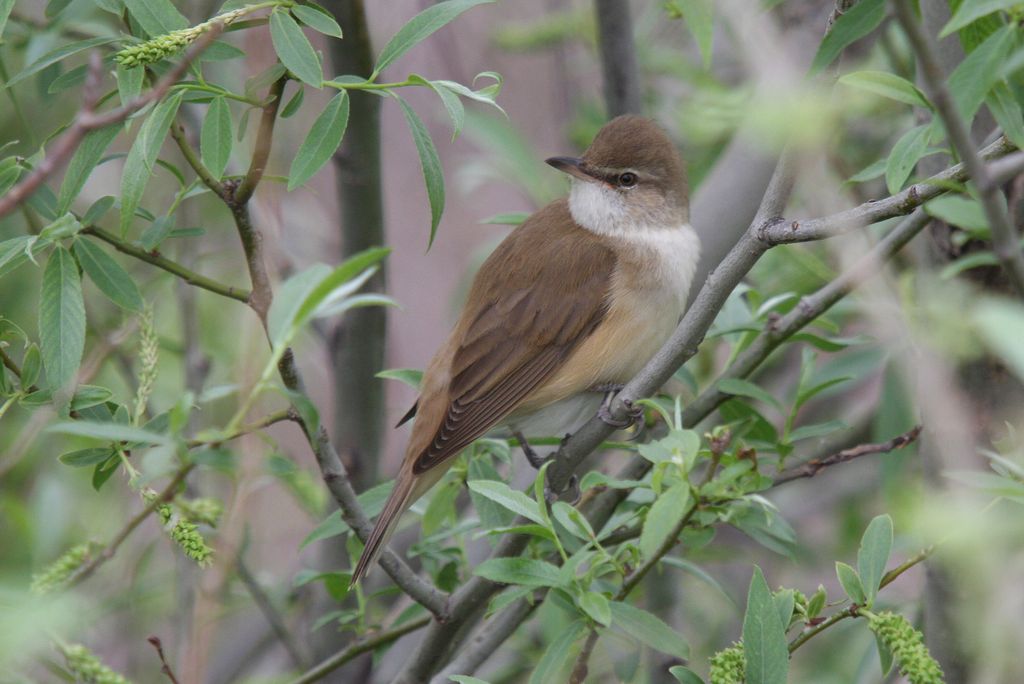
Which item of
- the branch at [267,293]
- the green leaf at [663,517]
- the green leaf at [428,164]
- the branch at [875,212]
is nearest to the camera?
the green leaf at [663,517]

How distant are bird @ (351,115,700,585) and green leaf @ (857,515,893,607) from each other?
1.35 meters

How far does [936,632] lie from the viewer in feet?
8.54

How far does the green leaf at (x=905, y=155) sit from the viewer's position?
205cm

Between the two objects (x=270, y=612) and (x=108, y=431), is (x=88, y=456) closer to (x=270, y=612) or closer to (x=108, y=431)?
(x=108, y=431)

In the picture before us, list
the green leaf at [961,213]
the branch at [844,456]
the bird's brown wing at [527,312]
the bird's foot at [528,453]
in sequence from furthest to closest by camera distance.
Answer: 1. the bird's brown wing at [527,312]
2. the bird's foot at [528,453]
3. the branch at [844,456]
4. the green leaf at [961,213]

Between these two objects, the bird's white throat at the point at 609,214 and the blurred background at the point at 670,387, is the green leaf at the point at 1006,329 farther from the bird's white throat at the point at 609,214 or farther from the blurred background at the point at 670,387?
the bird's white throat at the point at 609,214

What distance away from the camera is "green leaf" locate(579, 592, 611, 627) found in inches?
79.7

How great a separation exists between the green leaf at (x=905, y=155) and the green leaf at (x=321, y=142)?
1.01 metres

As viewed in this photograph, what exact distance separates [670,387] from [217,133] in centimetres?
202

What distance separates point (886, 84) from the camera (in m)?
2.08

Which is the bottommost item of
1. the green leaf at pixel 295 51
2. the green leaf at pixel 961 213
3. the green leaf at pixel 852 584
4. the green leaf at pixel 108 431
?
the green leaf at pixel 852 584

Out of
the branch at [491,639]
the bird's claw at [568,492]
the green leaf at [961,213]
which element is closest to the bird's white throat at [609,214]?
the bird's claw at [568,492]

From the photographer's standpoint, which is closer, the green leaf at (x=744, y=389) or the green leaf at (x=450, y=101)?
the green leaf at (x=450, y=101)

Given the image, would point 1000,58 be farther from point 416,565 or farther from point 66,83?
point 416,565
